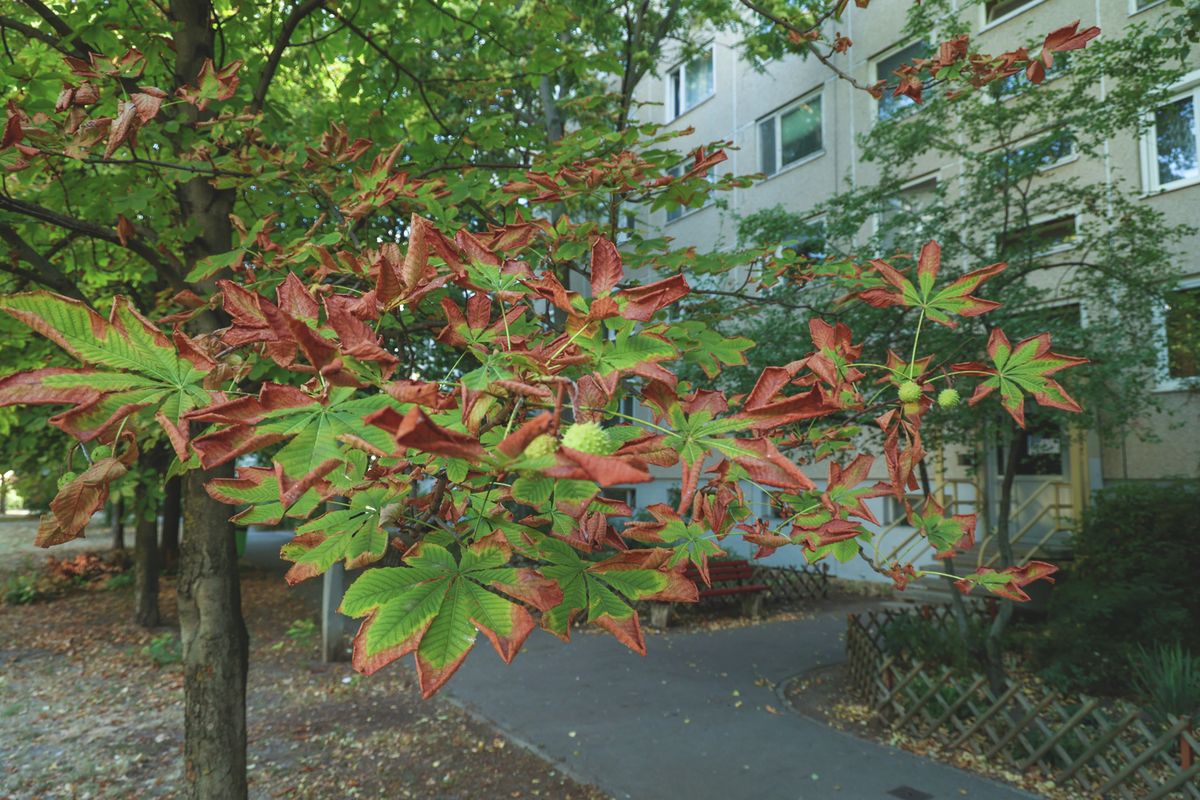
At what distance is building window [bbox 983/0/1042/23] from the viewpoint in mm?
12672

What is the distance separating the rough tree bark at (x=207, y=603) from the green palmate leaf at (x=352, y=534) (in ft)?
9.41

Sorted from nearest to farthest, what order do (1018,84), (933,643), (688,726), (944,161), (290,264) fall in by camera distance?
(290,264), (688,726), (1018,84), (933,643), (944,161)

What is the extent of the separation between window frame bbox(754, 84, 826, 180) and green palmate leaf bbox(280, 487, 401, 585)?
1573cm

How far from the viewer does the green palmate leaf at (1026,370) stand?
1.77 meters

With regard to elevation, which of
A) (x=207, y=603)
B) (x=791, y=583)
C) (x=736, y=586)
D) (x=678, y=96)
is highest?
(x=678, y=96)

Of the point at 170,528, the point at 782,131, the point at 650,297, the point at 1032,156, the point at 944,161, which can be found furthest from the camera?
the point at 782,131

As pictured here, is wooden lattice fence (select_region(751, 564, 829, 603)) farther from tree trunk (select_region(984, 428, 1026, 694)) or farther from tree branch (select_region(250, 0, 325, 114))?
tree branch (select_region(250, 0, 325, 114))

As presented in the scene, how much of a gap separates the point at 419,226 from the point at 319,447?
514mm

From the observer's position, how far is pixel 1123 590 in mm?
7547

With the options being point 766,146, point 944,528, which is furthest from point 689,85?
point 944,528

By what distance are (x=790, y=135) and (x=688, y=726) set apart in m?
14.1

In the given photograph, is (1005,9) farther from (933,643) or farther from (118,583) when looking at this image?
(118,583)

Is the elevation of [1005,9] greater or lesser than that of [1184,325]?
greater

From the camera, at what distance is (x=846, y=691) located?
823cm
